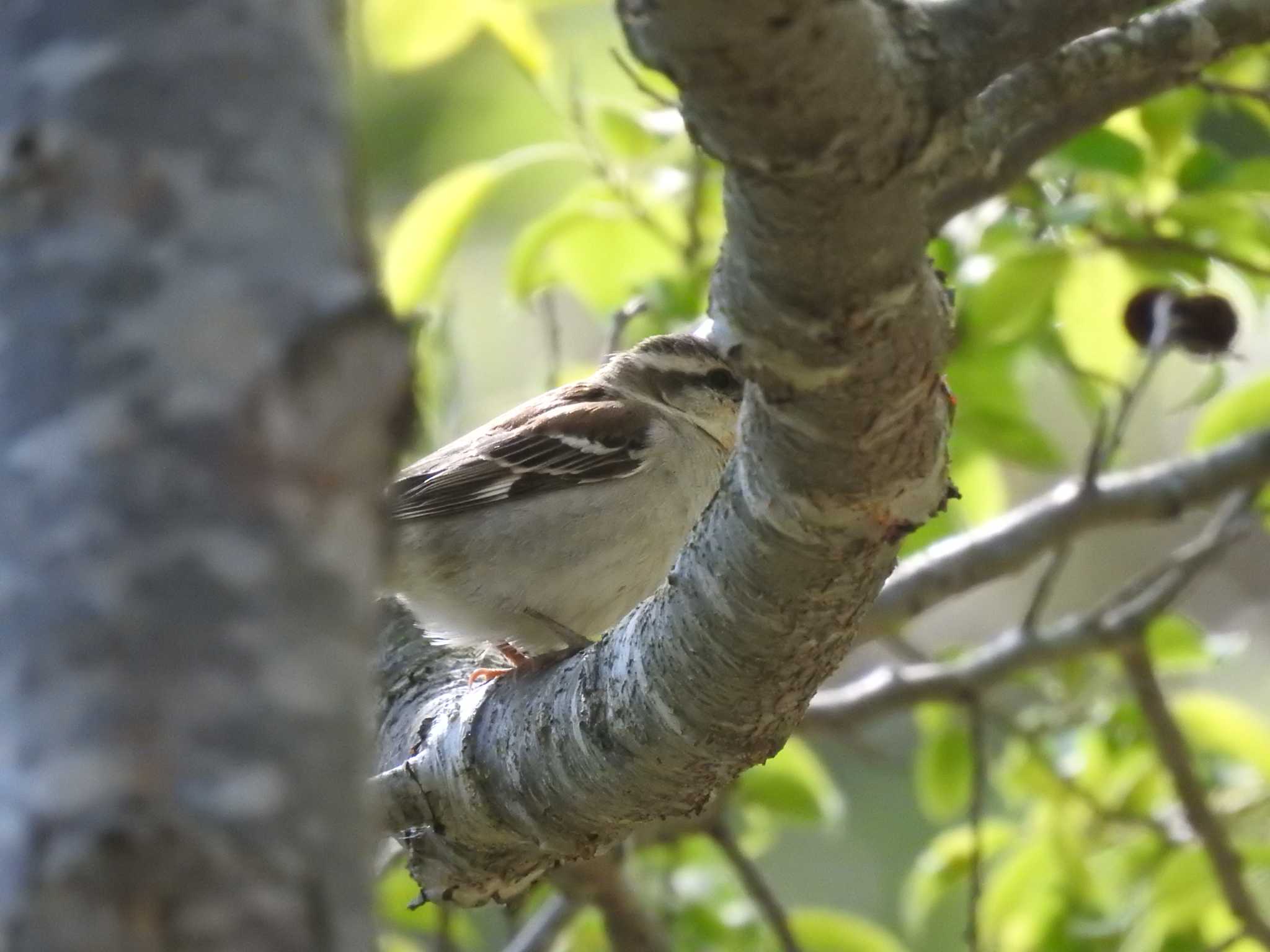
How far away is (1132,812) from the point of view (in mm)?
3994

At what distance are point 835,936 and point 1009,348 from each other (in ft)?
5.42

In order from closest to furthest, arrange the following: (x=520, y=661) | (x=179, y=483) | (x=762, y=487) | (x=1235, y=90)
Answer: (x=179, y=483) < (x=762, y=487) < (x=1235, y=90) < (x=520, y=661)

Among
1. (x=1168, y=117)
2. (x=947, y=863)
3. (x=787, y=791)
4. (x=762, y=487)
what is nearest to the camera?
(x=762, y=487)

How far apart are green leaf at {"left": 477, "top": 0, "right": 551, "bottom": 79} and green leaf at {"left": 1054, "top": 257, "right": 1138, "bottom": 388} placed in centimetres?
134

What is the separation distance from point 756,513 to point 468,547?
81.7 inches

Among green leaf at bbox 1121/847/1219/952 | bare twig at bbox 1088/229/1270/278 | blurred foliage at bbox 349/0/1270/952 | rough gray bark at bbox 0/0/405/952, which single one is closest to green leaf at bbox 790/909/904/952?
blurred foliage at bbox 349/0/1270/952

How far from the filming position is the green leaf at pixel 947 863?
4.12 m

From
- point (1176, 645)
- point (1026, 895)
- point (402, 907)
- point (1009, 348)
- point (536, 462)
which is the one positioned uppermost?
point (536, 462)

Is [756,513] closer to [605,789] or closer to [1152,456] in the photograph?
[605,789]

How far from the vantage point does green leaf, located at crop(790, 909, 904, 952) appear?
13.2 ft

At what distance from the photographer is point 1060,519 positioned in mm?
3725

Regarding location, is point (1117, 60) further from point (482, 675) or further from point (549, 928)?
point (549, 928)

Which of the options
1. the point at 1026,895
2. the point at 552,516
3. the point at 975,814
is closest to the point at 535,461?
the point at 552,516

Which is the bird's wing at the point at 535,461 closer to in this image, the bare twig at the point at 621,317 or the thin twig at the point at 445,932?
the bare twig at the point at 621,317
